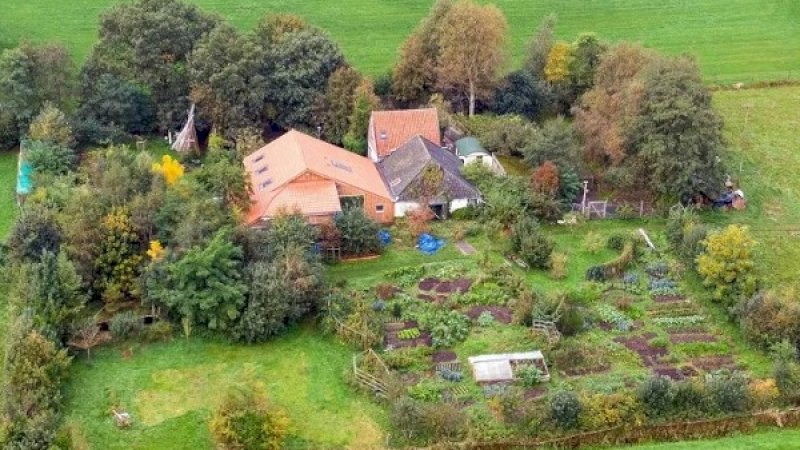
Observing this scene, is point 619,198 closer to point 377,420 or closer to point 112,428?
point 377,420

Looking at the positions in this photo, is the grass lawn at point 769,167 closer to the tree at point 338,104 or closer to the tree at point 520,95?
the tree at point 520,95

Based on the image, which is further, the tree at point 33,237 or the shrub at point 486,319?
the tree at point 33,237

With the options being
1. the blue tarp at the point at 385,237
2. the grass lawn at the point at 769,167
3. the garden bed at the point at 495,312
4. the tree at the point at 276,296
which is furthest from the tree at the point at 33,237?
the grass lawn at the point at 769,167

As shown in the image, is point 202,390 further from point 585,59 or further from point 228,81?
point 585,59

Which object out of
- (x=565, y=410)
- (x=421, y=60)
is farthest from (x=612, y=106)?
(x=565, y=410)

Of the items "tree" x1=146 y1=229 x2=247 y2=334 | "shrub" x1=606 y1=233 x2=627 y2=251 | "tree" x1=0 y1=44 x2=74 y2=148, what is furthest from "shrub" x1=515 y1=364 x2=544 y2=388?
"tree" x1=0 y1=44 x2=74 y2=148

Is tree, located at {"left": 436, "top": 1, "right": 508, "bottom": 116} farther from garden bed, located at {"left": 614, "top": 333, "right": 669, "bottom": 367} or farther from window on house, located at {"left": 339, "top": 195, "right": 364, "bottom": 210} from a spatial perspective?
garden bed, located at {"left": 614, "top": 333, "right": 669, "bottom": 367}
